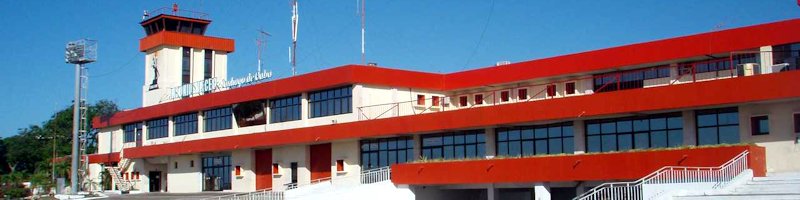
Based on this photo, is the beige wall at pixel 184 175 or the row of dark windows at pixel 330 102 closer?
the row of dark windows at pixel 330 102

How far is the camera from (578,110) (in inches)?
1357

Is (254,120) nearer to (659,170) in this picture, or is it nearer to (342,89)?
(342,89)

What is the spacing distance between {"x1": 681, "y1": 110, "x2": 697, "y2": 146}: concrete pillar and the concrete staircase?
550 centimetres

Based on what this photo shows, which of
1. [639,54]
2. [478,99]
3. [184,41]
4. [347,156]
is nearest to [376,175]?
[347,156]

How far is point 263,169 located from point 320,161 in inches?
228

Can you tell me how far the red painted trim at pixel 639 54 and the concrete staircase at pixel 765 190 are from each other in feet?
24.6

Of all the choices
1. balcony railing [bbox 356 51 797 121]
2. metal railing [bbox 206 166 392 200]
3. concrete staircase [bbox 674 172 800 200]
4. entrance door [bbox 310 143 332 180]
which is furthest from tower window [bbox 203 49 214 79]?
concrete staircase [bbox 674 172 800 200]

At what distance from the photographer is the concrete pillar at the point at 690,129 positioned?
32938 mm

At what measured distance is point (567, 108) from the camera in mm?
34812

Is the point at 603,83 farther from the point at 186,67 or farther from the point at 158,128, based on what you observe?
the point at 186,67

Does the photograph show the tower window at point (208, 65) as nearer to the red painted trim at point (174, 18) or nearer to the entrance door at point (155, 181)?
the red painted trim at point (174, 18)

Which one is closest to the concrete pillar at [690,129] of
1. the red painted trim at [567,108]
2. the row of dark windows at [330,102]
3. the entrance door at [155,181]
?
the red painted trim at [567,108]

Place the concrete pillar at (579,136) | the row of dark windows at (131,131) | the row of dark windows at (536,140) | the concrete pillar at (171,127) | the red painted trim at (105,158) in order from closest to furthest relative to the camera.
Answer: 1. the concrete pillar at (579,136)
2. the row of dark windows at (536,140)
3. the concrete pillar at (171,127)
4. the row of dark windows at (131,131)
5. the red painted trim at (105,158)

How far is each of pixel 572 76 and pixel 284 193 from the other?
45.3 ft
